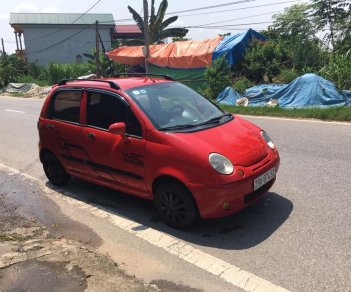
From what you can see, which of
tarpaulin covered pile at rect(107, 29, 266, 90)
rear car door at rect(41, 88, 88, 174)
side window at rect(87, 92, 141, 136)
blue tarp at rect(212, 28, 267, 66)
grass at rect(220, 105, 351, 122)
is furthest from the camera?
tarpaulin covered pile at rect(107, 29, 266, 90)

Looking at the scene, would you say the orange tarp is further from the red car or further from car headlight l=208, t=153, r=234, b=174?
car headlight l=208, t=153, r=234, b=174

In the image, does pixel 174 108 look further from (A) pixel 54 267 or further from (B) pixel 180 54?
(B) pixel 180 54

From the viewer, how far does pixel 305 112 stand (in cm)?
1183

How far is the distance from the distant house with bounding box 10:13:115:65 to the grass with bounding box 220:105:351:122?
151 ft

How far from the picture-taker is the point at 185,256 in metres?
4.08

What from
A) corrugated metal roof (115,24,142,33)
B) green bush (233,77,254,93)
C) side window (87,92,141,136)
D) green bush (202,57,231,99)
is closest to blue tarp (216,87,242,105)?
green bush (233,77,254,93)

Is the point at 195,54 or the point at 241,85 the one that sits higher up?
the point at 195,54

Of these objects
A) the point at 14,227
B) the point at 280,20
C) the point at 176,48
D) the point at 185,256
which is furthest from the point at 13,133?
the point at 280,20

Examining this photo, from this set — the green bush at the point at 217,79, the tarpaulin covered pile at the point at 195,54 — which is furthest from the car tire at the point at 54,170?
the tarpaulin covered pile at the point at 195,54

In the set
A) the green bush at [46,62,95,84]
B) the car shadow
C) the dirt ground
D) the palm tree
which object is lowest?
the green bush at [46,62,95,84]

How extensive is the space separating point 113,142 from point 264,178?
185 centimetres

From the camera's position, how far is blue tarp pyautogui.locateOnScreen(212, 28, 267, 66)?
20859 millimetres

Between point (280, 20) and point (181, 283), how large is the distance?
149 feet

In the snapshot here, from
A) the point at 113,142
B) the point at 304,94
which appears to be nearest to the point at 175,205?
the point at 113,142
